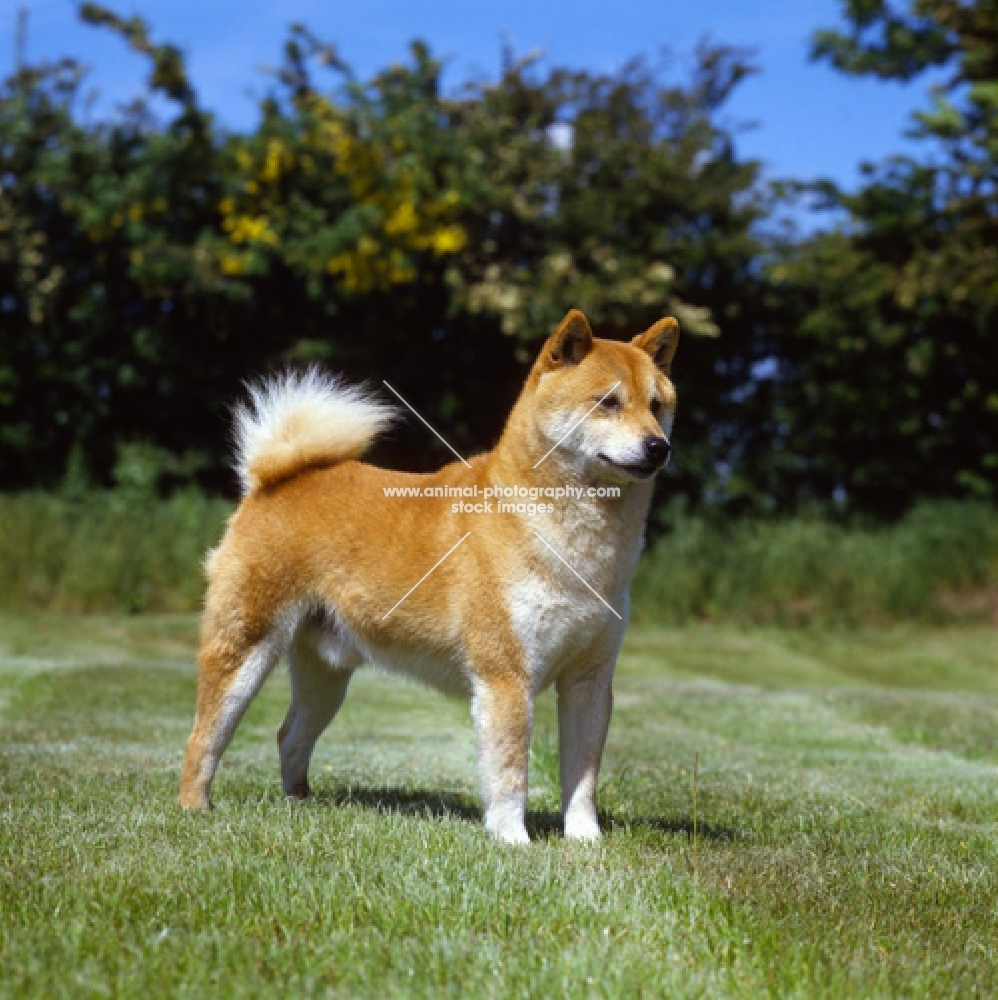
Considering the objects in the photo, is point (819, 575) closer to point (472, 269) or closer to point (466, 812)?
point (472, 269)

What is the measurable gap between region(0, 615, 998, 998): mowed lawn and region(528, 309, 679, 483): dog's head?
4.40 ft

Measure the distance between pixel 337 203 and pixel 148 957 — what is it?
1328 centimetres

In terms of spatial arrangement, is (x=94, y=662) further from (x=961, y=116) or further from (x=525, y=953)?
(x=961, y=116)

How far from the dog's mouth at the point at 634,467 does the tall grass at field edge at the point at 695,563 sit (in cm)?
1037

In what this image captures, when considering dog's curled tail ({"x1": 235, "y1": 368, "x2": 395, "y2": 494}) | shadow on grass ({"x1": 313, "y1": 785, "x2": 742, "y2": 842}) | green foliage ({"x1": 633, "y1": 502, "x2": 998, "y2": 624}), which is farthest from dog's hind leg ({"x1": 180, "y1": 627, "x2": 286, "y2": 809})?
green foliage ({"x1": 633, "y1": 502, "x2": 998, "y2": 624})

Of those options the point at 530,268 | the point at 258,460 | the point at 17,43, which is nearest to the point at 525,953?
the point at 258,460

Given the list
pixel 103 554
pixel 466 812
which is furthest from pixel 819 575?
pixel 466 812

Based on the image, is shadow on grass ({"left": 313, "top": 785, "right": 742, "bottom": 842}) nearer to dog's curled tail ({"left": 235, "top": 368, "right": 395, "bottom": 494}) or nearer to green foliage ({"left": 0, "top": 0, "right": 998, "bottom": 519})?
dog's curled tail ({"left": 235, "top": 368, "right": 395, "bottom": 494})

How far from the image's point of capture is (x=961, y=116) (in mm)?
15438

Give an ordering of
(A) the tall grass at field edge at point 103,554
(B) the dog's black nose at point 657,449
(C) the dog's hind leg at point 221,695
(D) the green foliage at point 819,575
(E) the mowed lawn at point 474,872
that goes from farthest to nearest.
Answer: (D) the green foliage at point 819,575, (A) the tall grass at field edge at point 103,554, (C) the dog's hind leg at point 221,695, (B) the dog's black nose at point 657,449, (E) the mowed lawn at point 474,872

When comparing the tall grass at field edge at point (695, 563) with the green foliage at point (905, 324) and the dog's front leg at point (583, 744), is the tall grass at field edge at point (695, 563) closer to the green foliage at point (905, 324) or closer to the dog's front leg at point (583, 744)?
the green foliage at point (905, 324)

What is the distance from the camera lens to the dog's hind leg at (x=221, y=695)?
16.7ft

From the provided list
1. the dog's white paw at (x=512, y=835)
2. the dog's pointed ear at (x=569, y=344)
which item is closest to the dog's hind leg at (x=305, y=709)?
the dog's white paw at (x=512, y=835)

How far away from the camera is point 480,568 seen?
15.5 ft
